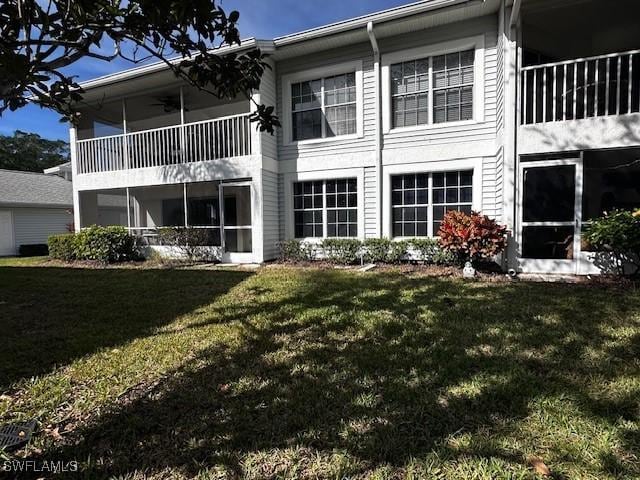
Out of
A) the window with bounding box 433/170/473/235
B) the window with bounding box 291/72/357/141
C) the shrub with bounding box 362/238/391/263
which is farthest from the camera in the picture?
the window with bounding box 291/72/357/141

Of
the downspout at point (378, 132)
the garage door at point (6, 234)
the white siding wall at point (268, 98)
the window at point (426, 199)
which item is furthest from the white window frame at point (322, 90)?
the garage door at point (6, 234)

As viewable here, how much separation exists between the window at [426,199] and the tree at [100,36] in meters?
7.05

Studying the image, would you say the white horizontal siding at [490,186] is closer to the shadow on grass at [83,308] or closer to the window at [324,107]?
the window at [324,107]

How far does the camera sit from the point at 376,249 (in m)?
9.45

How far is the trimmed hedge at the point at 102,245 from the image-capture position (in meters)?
11.8

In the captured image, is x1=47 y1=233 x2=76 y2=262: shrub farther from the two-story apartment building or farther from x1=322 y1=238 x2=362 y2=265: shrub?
x1=322 y1=238 x2=362 y2=265: shrub

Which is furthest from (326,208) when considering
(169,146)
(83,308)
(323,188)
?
(83,308)

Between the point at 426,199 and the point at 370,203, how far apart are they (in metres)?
1.50

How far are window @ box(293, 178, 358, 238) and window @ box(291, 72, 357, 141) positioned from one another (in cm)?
149

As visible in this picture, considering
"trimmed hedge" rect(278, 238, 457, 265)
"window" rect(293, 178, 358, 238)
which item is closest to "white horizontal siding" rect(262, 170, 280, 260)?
"trimmed hedge" rect(278, 238, 457, 265)

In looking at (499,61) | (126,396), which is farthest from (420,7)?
(126,396)

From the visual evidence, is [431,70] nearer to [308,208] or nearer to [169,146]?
[308,208]

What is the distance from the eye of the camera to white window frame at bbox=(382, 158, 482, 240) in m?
8.87

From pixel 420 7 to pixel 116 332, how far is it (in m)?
9.14
